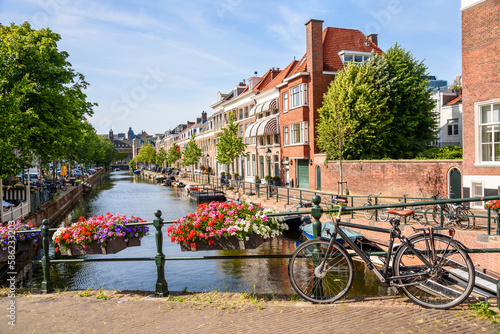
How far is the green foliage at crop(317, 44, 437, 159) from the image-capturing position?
25953 mm

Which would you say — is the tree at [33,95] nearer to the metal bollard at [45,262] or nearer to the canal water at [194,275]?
the canal water at [194,275]

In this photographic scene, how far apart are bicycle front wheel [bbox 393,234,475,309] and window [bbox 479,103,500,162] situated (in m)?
13.4

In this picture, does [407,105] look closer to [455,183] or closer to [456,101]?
[455,183]

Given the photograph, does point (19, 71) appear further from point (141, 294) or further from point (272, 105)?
point (272, 105)

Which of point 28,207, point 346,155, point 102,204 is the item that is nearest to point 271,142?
point 346,155

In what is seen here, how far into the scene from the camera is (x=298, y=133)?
107ft

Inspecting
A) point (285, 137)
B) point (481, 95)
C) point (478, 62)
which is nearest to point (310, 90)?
point (285, 137)

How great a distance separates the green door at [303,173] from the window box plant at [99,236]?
26373 mm

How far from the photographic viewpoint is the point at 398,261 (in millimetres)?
4512

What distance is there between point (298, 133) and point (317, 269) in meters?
28.5

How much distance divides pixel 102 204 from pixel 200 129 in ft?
146

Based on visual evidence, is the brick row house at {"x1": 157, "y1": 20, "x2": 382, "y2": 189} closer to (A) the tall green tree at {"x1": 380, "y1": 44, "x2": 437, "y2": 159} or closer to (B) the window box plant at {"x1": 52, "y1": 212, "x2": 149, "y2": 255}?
(A) the tall green tree at {"x1": 380, "y1": 44, "x2": 437, "y2": 159}

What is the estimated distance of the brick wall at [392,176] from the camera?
20609 millimetres

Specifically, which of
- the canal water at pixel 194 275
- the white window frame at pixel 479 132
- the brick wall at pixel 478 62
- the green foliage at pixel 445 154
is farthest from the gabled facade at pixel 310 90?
the canal water at pixel 194 275
